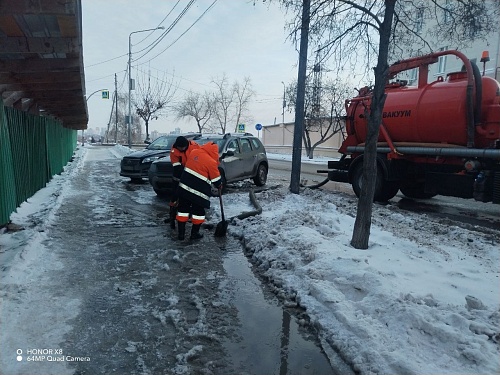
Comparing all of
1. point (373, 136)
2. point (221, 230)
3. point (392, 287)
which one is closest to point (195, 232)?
point (221, 230)

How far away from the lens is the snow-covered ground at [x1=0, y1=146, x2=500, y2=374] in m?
2.87

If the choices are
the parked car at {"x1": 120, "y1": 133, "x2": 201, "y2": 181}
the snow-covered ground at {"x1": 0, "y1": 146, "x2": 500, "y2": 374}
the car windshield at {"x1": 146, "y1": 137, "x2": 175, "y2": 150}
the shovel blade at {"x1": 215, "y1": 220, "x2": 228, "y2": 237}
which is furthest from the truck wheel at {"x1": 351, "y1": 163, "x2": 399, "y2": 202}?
the car windshield at {"x1": 146, "y1": 137, "x2": 175, "y2": 150}

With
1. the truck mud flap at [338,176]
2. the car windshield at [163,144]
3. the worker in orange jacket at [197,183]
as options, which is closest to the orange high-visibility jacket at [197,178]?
the worker in orange jacket at [197,183]

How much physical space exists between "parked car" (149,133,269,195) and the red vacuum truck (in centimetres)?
317

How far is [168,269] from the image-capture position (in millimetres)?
4891

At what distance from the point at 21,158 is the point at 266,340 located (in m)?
7.28

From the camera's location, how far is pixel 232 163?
35.8 ft

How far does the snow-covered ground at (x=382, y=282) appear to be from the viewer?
113 inches

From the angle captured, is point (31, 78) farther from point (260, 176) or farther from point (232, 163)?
point (260, 176)

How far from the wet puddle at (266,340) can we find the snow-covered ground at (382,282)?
0.19 metres

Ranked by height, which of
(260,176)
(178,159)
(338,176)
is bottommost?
(260,176)

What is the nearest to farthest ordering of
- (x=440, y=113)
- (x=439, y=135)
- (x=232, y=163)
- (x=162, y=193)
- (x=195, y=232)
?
1. (x=195, y=232)
2. (x=440, y=113)
3. (x=439, y=135)
4. (x=162, y=193)
5. (x=232, y=163)

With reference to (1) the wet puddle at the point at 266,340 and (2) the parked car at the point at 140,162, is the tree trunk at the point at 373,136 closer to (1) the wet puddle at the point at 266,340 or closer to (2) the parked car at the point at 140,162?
(1) the wet puddle at the point at 266,340

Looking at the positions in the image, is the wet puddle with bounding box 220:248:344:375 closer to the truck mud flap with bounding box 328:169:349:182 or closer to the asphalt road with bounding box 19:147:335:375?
the asphalt road with bounding box 19:147:335:375
